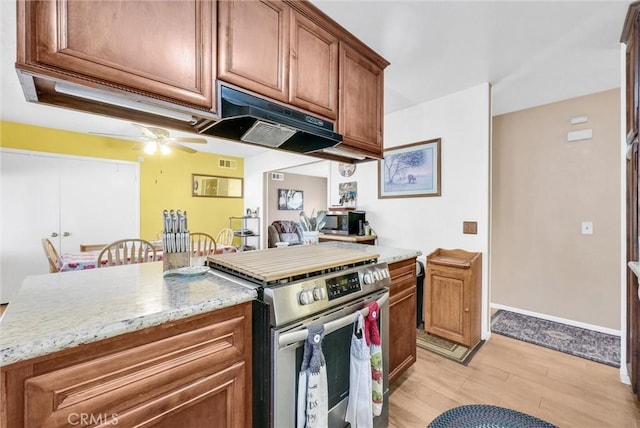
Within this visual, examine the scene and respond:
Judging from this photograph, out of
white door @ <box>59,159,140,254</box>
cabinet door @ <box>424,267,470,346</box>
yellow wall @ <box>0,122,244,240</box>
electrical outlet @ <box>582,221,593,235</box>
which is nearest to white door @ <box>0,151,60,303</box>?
white door @ <box>59,159,140,254</box>

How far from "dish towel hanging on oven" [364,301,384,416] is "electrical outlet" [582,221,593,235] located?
9.05 ft

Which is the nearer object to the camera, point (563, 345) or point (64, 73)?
point (64, 73)

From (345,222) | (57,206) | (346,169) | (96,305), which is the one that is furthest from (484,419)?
(57,206)

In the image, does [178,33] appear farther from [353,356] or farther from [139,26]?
[353,356]

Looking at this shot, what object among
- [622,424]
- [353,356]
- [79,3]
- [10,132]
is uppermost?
[10,132]

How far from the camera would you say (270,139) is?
156cm

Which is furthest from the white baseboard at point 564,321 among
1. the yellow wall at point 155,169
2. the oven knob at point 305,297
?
the yellow wall at point 155,169

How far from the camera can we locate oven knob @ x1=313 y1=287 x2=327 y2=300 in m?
1.07

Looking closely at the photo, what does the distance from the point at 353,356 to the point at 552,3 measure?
2.30m

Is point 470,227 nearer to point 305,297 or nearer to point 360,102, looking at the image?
point 360,102

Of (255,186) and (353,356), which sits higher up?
(255,186)

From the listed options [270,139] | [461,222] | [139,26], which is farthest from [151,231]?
[461,222]

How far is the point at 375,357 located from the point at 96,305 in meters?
1.18

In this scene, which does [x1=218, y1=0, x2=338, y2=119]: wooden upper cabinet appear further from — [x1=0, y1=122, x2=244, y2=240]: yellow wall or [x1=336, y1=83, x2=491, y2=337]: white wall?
[x1=0, y1=122, x2=244, y2=240]: yellow wall
